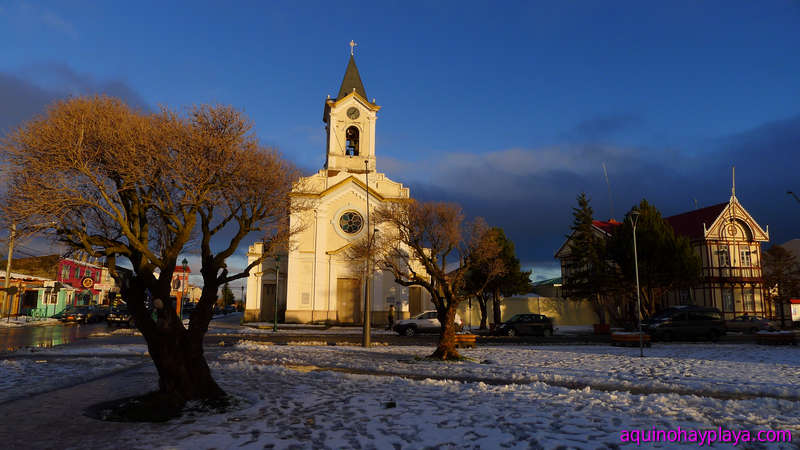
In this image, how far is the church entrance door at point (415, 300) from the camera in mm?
40062

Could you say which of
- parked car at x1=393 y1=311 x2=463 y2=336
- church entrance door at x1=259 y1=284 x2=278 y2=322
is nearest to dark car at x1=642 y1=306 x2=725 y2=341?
parked car at x1=393 y1=311 x2=463 y2=336

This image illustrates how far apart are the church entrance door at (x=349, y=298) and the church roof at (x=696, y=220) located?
27.3m

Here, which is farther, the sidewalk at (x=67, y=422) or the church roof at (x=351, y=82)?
the church roof at (x=351, y=82)

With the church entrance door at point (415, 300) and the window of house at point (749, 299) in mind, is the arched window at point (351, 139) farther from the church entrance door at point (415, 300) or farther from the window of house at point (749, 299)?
the window of house at point (749, 299)

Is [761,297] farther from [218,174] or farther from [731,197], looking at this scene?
[218,174]

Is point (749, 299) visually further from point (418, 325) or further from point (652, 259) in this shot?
point (418, 325)

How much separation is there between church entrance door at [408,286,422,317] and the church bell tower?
11279 millimetres

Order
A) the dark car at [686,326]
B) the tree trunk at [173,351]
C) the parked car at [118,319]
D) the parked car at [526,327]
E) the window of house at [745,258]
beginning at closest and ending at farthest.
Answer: the tree trunk at [173,351], the dark car at [686,326], the parked car at [526,327], the parked car at [118,319], the window of house at [745,258]

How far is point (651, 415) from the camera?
7.36 metres

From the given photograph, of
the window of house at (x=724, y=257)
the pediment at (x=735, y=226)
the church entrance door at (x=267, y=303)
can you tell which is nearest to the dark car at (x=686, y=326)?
the window of house at (x=724, y=257)

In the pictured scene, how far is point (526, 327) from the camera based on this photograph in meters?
29.2

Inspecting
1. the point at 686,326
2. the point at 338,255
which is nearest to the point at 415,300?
the point at 338,255

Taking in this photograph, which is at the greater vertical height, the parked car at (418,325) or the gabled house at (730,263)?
the gabled house at (730,263)

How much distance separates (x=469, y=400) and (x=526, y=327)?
72.0ft
